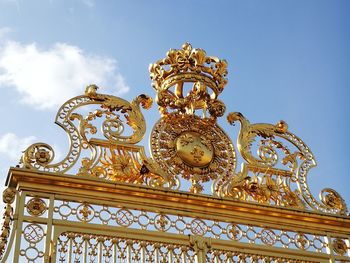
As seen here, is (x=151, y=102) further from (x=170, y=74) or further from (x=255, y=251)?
(x=255, y=251)

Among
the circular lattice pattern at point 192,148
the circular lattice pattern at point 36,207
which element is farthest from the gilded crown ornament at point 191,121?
the circular lattice pattern at point 36,207

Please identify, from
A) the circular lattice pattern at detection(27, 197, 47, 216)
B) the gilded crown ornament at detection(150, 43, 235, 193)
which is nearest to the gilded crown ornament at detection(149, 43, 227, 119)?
the gilded crown ornament at detection(150, 43, 235, 193)

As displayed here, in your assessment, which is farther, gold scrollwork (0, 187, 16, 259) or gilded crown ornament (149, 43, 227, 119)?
gilded crown ornament (149, 43, 227, 119)

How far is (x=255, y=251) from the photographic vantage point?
7.82 metres

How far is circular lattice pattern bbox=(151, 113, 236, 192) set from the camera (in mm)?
7934

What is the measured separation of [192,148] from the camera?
316 inches

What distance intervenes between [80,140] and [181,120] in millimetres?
1119

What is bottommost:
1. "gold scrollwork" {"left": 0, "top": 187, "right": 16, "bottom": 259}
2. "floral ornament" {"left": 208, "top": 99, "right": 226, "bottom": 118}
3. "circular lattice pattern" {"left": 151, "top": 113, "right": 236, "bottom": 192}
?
"gold scrollwork" {"left": 0, "top": 187, "right": 16, "bottom": 259}

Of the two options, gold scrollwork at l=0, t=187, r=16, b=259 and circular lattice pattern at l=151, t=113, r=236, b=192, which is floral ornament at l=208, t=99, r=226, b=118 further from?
gold scrollwork at l=0, t=187, r=16, b=259

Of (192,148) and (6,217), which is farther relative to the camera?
(192,148)

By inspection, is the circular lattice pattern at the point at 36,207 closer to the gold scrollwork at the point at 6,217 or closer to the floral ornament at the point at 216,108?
the gold scrollwork at the point at 6,217

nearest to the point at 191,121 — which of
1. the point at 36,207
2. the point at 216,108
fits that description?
the point at 216,108

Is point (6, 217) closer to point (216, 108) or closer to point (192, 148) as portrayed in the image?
point (192, 148)

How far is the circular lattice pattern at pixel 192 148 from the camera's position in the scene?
7.93 meters
